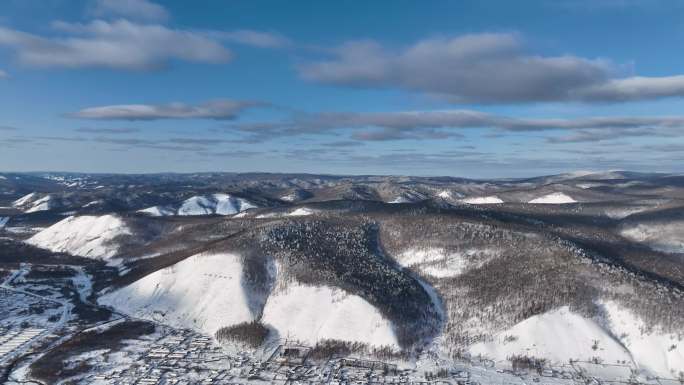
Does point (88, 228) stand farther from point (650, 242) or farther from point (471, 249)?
point (650, 242)

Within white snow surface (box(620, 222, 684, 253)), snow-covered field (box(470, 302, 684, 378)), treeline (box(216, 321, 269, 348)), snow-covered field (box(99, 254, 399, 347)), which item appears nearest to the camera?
snow-covered field (box(470, 302, 684, 378))

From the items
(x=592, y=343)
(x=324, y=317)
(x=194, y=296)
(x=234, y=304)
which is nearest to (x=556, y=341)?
(x=592, y=343)

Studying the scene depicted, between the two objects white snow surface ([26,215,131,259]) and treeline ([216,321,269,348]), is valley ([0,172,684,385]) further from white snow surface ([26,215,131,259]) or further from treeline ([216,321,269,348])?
white snow surface ([26,215,131,259])

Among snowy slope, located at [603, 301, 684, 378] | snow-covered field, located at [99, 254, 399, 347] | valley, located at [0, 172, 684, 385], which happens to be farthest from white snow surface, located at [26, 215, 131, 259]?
snowy slope, located at [603, 301, 684, 378]

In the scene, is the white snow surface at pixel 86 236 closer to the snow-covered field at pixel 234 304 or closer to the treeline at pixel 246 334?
the snow-covered field at pixel 234 304

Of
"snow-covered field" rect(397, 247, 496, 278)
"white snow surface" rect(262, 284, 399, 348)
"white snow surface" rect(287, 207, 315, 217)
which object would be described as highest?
"white snow surface" rect(287, 207, 315, 217)

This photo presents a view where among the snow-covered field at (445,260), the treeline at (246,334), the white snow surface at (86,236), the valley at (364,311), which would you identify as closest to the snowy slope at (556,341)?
the valley at (364,311)

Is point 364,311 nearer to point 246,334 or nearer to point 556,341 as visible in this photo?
point 246,334
